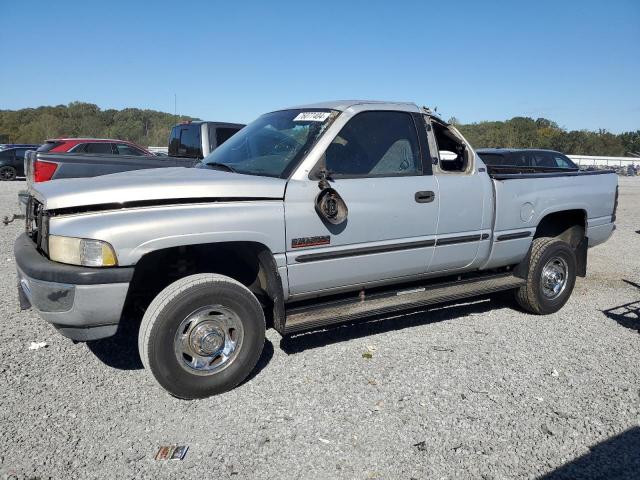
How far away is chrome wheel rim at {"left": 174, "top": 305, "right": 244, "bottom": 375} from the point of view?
10.6 feet

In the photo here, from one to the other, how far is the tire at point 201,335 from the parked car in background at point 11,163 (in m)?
21.7

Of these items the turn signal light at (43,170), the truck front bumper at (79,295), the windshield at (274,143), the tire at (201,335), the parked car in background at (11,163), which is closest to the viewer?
the truck front bumper at (79,295)

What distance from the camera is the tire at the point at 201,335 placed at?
310cm

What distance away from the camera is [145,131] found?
6731cm

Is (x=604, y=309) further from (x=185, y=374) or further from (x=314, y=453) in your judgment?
(x=185, y=374)

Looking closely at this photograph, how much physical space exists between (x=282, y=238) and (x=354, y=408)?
121 centimetres

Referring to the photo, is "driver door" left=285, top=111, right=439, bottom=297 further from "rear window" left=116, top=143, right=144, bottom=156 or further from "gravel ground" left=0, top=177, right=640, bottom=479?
"rear window" left=116, top=143, right=144, bottom=156

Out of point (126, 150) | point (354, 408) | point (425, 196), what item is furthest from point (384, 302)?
point (126, 150)

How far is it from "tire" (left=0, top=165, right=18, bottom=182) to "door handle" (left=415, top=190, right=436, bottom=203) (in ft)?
72.7

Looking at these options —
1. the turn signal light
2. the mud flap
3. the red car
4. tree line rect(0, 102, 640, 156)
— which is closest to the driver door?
the mud flap

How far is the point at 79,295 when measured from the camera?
115 inches

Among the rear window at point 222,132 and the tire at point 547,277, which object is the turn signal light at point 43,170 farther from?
the tire at point 547,277

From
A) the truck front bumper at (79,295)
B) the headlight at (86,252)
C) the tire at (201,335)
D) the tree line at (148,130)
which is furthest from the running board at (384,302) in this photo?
the tree line at (148,130)

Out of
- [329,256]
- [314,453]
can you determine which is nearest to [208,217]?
[329,256]
